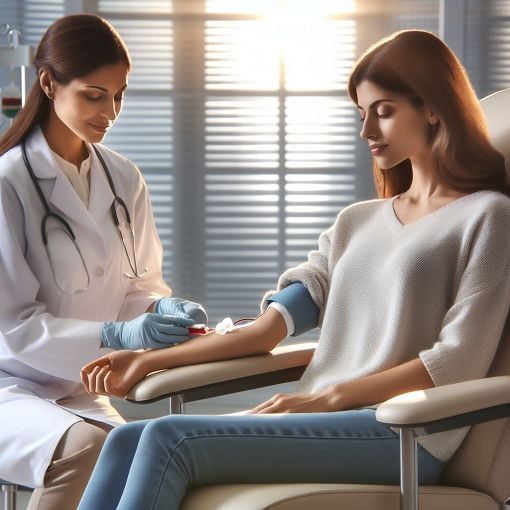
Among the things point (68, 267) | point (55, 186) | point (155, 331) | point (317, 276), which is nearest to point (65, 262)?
point (68, 267)

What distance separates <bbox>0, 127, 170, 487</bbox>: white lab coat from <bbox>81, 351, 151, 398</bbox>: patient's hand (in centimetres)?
11

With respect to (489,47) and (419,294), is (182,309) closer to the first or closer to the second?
(419,294)

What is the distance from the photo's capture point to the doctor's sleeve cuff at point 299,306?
182cm

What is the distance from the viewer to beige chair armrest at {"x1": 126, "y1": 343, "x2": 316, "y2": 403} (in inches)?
67.7

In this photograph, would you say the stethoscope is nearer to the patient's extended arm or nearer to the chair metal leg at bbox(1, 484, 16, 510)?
the patient's extended arm

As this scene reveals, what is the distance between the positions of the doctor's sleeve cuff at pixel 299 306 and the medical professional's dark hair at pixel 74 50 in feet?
2.12

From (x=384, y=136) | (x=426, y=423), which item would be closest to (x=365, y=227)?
(x=384, y=136)

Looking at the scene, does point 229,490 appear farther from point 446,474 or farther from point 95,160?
point 95,160

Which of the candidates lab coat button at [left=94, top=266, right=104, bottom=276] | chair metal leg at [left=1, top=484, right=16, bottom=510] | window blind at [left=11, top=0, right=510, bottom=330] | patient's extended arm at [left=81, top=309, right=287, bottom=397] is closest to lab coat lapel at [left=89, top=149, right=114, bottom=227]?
lab coat button at [left=94, top=266, right=104, bottom=276]

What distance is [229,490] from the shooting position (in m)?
1.43

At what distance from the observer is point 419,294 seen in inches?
63.4

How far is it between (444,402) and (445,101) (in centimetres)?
60

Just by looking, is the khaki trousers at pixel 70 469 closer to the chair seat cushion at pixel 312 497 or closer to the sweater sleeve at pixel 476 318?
the chair seat cushion at pixel 312 497

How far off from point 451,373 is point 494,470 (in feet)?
0.58
